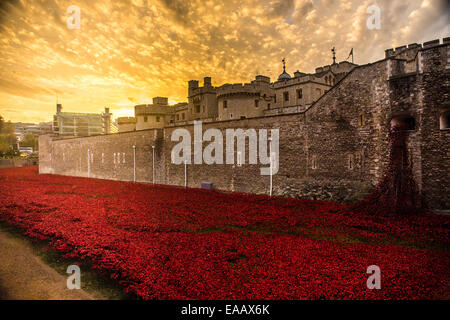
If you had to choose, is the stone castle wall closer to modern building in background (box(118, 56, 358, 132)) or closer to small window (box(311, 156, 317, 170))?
small window (box(311, 156, 317, 170))

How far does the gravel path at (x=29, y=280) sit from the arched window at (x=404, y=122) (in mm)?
15039

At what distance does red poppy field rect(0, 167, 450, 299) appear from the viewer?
17.9 ft

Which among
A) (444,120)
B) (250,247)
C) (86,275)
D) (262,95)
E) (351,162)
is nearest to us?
(86,275)

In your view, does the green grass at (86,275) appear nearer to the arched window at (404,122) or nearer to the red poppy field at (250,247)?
the red poppy field at (250,247)

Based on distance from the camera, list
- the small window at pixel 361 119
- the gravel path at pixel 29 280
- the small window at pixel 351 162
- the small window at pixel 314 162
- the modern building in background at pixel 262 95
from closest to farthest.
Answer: the gravel path at pixel 29 280 < the small window at pixel 361 119 < the small window at pixel 351 162 < the small window at pixel 314 162 < the modern building in background at pixel 262 95

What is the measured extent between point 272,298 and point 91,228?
8069mm

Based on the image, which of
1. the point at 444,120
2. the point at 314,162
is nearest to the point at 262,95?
the point at 314,162

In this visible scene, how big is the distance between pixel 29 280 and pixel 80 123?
102 m

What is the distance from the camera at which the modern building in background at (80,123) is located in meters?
89.4

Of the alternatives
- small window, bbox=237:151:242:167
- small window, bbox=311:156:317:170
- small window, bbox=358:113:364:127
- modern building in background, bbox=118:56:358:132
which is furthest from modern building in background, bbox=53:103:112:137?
small window, bbox=358:113:364:127

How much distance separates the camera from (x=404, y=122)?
1295 centimetres

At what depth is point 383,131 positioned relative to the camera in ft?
43.7

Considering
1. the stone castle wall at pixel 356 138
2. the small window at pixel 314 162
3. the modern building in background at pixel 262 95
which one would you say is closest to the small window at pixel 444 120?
the stone castle wall at pixel 356 138

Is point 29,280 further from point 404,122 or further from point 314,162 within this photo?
point 404,122
